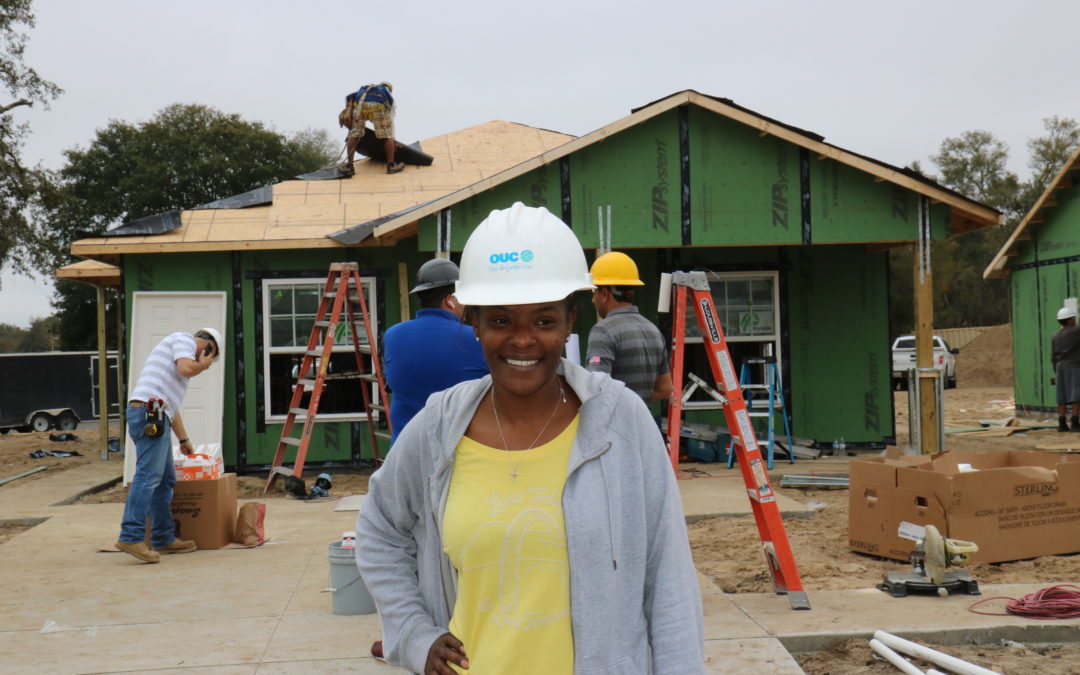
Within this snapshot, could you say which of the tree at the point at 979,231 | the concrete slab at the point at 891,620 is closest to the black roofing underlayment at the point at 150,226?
the concrete slab at the point at 891,620

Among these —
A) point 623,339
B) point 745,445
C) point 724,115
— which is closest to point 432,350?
point 623,339

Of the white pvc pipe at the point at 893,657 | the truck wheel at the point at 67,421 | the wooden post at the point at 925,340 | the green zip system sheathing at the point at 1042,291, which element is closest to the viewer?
the white pvc pipe at the point at 893,657

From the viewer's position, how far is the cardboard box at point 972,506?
6.77 metres

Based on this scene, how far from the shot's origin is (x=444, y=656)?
2240 mm

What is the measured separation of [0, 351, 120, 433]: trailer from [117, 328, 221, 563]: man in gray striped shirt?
60.7ft

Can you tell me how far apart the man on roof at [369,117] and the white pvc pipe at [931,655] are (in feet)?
40.1

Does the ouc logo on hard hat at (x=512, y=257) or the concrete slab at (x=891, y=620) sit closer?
the ouc logo on hard hat at (x=512, y=257)

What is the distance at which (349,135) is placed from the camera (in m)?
16.2

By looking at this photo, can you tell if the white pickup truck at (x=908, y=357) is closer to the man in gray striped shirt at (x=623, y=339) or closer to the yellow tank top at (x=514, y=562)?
the man in gray striped shirt at (x=623, y=339)

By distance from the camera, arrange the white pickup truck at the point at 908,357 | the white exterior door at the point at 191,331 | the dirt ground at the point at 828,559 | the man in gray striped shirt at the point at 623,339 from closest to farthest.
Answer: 1. the dirt ground at the point at 828,559
2. the man in gray striped shirt at the point at 623,339
3. the white exterior door at the point at 191,331
4. the white pickup truck at the point at 908,357

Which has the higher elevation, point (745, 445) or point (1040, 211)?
point (1040, 211)

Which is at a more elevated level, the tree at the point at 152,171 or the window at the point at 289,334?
the tree at the point at 152,171

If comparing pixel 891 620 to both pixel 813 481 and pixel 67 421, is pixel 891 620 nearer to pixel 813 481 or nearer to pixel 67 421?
pixel 813 481

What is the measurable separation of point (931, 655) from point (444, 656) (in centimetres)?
338
